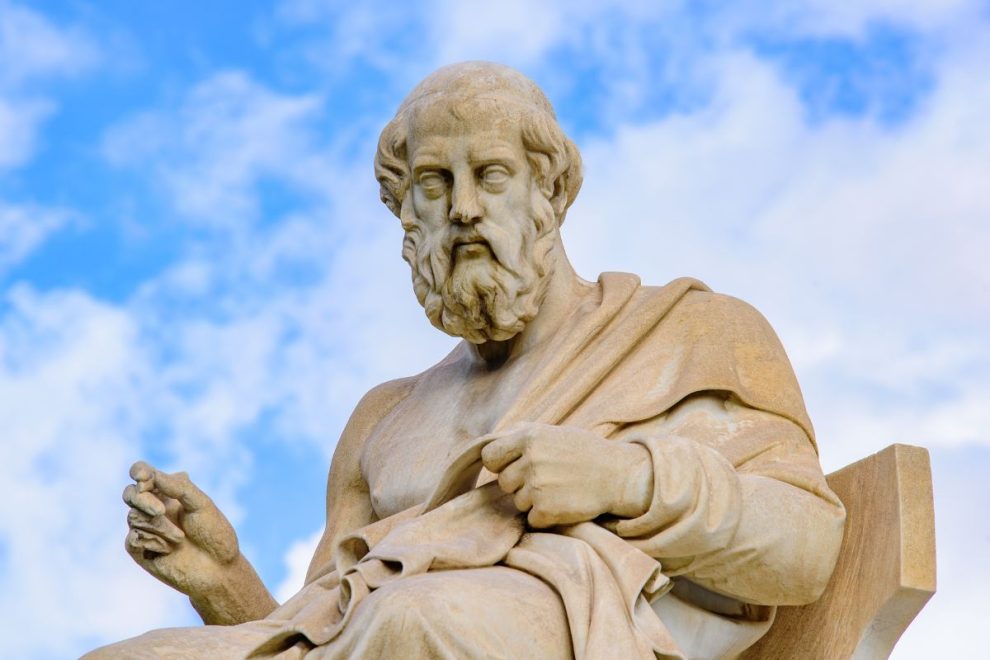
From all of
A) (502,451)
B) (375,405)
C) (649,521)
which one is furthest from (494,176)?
(649,521)

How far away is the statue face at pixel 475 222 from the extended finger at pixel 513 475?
37.7 inches

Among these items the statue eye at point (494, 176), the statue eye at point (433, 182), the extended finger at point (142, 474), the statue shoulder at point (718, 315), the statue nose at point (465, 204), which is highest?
the statue eye at point (433, 182)

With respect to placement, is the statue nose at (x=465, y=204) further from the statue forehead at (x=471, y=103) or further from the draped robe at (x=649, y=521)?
the draped robe at (x=649, y=521)

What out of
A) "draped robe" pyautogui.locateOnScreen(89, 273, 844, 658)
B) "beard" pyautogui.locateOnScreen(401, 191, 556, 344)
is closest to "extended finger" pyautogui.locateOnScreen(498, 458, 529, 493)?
"draped robe" pyautogui.locateOnScreen(89, 273, 844, 658)

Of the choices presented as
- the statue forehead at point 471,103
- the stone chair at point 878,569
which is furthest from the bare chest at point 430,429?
the stone chair at point 878,569

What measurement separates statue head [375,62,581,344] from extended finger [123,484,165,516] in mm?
1063

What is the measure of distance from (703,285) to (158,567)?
2.01 m

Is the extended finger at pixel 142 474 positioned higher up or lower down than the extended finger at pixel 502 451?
higher up

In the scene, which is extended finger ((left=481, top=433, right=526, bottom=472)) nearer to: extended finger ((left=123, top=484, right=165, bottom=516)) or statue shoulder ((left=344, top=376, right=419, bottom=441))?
extended finger ((left=123, top=484, right=165, bottom=516))

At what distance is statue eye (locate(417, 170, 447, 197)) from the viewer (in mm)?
8781

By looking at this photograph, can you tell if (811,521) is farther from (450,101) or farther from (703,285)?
(450,101)

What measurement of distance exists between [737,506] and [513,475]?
0.66 m

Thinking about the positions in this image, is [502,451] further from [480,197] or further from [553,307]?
[553,307]

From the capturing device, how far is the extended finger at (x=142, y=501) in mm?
8812
